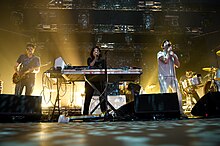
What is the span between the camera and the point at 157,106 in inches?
95.3

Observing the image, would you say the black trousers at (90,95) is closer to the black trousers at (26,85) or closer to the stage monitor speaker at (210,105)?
the black trousers at (26,85)

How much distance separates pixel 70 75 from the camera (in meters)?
2.87

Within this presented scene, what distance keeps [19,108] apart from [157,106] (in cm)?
162

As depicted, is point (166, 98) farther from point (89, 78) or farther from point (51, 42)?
point (51, 42)

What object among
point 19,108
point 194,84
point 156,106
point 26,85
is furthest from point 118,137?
point 194,84

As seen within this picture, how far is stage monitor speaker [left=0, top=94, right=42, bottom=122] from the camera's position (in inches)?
90.4

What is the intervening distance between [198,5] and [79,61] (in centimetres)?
394

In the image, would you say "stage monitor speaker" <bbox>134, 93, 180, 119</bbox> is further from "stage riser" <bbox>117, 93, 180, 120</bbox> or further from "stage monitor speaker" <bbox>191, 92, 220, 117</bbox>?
"stage monitor speaker" <bbox>191, 92, 220, 117</bbox>

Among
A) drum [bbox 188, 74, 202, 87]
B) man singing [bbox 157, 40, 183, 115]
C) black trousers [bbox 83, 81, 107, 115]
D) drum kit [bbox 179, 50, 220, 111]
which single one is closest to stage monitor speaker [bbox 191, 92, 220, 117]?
man singing [bbox 157, 40, 183, 115]

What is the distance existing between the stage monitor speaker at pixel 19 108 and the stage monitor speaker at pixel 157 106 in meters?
1.20

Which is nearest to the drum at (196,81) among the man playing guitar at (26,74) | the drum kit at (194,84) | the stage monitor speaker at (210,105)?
the drum kit at (194,84)

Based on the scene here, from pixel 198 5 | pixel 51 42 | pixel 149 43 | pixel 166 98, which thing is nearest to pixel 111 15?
pixel 149 43

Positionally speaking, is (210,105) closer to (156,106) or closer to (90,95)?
(156,106)

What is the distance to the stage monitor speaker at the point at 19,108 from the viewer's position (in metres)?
2.30
